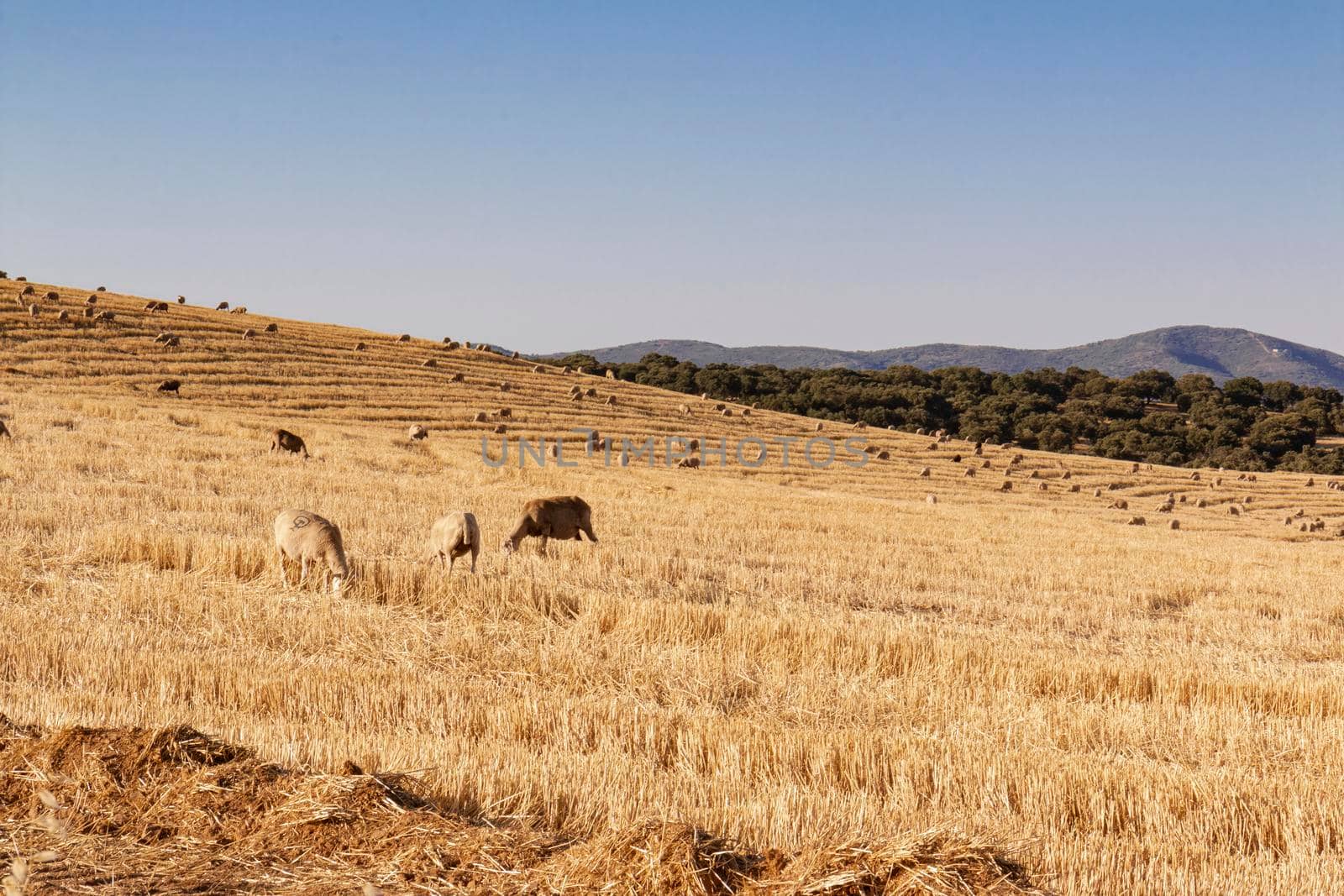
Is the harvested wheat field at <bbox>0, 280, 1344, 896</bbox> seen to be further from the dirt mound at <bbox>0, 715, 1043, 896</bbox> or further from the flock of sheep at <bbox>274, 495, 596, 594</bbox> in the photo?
the flock of sheep at <bbox>274, 495, 596, 594</bbox>

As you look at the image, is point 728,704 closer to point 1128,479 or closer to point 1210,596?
point 1210,596

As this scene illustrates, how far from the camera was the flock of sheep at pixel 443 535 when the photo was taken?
11.5 m

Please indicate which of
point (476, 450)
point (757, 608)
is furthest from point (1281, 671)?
point (476, 450)

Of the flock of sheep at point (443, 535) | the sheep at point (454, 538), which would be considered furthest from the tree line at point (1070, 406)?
the sheep at point (454, 538)

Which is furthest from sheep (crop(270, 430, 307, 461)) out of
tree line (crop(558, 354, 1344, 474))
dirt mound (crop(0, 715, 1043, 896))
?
tree line (crop(558, 354, 1344, 474))

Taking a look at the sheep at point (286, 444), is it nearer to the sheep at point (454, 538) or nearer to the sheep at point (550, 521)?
the sheep at point (550, 521)

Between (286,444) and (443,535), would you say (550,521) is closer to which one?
(443,535)

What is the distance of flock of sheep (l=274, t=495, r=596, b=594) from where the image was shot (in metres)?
11.5

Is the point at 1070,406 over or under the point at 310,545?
over

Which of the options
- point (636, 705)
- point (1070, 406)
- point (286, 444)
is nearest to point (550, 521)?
point (636, 705)

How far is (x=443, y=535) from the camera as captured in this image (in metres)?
13.4

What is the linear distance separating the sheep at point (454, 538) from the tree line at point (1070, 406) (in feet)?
225

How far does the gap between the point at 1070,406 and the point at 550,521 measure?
79.1 m

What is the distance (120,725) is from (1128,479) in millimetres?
51707
